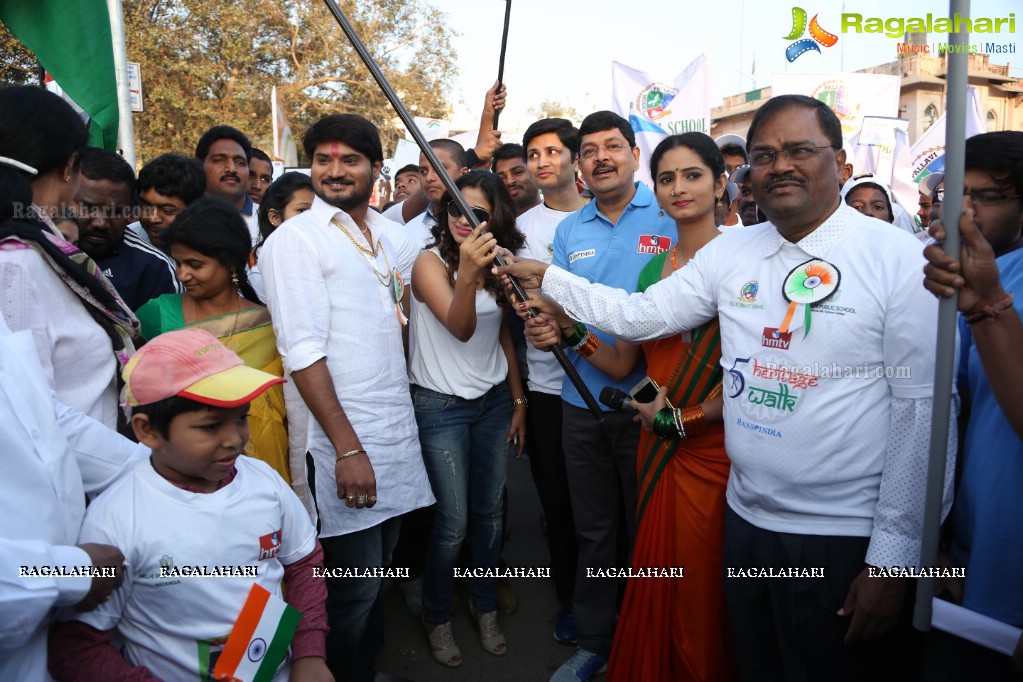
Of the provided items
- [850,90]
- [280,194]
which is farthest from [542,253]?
[850,90]

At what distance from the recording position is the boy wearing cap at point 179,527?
5.09 feet

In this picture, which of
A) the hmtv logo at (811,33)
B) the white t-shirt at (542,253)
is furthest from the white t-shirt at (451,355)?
the hmtv logo at (811,33)

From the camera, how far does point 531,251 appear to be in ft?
11.9

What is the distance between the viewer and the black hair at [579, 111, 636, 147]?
126 inches

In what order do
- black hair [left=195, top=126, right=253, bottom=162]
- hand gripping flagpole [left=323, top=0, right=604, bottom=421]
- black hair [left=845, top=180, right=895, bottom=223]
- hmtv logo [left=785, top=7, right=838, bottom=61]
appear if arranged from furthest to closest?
1. hmtv logo [left=785, top=7, right=838, bottom=61]
2. black hair [left=845, top=180, right=895, bottom=223]
3. black hair [left=195, top=126, right=253, bottom=162]
4. hand gripping flagpole [left=323, top=0, right=604, bottom=421]

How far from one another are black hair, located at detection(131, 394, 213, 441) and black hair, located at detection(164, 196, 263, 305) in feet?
3.02

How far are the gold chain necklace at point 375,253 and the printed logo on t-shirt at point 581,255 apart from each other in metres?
0.81

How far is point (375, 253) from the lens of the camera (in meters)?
2.69

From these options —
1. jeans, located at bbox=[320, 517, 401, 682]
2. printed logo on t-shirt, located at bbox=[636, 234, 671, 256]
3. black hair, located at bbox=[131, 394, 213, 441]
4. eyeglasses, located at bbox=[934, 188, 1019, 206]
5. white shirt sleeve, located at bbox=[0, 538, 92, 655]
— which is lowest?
jeans, located at bbox=[320, 517, 401, 682]

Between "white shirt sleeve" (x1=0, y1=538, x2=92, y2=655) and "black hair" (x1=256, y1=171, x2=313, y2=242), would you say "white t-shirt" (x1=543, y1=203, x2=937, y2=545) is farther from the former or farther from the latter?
"black hair" (x1=256, y1=171, x2=313, y2=242)

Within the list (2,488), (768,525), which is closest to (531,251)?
(768,525)

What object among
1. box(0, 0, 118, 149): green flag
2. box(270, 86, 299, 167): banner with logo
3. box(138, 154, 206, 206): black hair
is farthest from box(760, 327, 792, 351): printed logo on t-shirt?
box(270, 86, 299, 167): banner with logo

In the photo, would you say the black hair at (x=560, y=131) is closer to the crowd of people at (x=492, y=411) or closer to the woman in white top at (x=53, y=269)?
the crowd of people at (x=492, y=411)

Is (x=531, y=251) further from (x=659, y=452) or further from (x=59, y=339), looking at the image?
(x=59, y=339)
